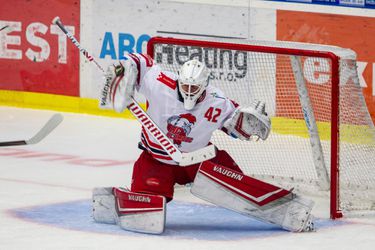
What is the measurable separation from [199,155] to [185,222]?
1.36 ft

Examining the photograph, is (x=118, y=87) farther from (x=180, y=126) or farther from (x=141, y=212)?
(x=141, y=212)

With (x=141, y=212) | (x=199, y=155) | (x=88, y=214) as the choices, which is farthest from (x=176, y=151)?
(x=88, y=214)

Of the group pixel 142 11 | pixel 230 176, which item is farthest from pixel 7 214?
pixel 142 11

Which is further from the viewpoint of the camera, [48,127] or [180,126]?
[48,127]

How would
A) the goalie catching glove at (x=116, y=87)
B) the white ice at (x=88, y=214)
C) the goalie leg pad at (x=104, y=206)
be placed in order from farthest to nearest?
the goalie leg pad at (x=104, y=206), the goalie catching glove at (x=116, y=87), the white ice at (x=88, y=214)

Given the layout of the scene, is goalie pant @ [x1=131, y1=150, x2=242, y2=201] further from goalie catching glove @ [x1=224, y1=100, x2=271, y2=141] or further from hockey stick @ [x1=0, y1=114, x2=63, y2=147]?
hockey stick @ [x1=0, y1=114, x2=63, y2=147]

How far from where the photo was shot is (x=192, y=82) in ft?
19.9

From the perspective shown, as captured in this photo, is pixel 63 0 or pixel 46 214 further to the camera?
pixel 63 0

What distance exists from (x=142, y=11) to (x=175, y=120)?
338 cm

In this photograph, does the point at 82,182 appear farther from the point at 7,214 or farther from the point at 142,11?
the point at 142,11

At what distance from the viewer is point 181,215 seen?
6555 millimetres

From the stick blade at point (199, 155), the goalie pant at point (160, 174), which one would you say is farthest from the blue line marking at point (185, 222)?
the stick blade at point (199, 155)

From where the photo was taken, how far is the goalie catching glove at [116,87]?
20.1 ft

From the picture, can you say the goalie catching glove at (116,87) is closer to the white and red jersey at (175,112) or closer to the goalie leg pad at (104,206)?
the white and red jersey at (175,112)
